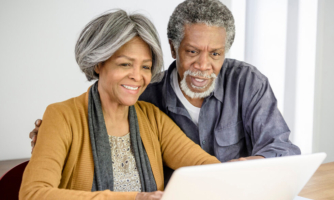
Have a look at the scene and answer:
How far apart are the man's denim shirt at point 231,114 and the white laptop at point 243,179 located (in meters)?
0.80

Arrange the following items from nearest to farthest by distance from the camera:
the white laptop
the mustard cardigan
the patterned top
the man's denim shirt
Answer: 1. the white laptop
2. the mustard cardigan
3. the patterned top
4. the man's denim shirt

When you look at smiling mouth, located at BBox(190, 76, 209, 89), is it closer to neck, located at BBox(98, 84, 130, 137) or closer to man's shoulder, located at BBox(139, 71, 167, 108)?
man's shoulder, located at BBox(139, 71, 167, 108)

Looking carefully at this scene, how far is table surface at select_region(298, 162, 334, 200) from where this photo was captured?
324 centimetres

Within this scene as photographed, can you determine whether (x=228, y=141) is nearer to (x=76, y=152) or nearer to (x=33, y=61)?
(x=76, y=152)

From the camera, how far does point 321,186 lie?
350cm

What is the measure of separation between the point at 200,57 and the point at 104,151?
2.34ft

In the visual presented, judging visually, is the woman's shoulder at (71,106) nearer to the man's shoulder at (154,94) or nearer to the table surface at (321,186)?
the man's shoulder at (154,94)

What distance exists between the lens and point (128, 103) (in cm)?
142

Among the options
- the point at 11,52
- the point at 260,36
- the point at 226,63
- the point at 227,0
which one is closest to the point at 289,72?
the point at 260,36

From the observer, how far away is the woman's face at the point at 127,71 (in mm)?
1379

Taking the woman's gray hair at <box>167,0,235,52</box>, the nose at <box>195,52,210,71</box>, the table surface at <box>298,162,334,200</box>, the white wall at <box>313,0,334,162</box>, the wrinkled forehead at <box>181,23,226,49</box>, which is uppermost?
the woman's gray hair at <box>167,0,235,52</box>

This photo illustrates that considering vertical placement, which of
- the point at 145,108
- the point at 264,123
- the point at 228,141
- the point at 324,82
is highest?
the point at 145,108

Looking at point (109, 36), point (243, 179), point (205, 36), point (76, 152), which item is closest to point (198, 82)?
point (205, 36)

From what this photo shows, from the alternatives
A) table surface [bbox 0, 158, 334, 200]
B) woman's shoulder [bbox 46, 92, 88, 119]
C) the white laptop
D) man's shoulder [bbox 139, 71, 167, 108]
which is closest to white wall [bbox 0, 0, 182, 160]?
table surface [bbox 0, 158, 334, 200]
